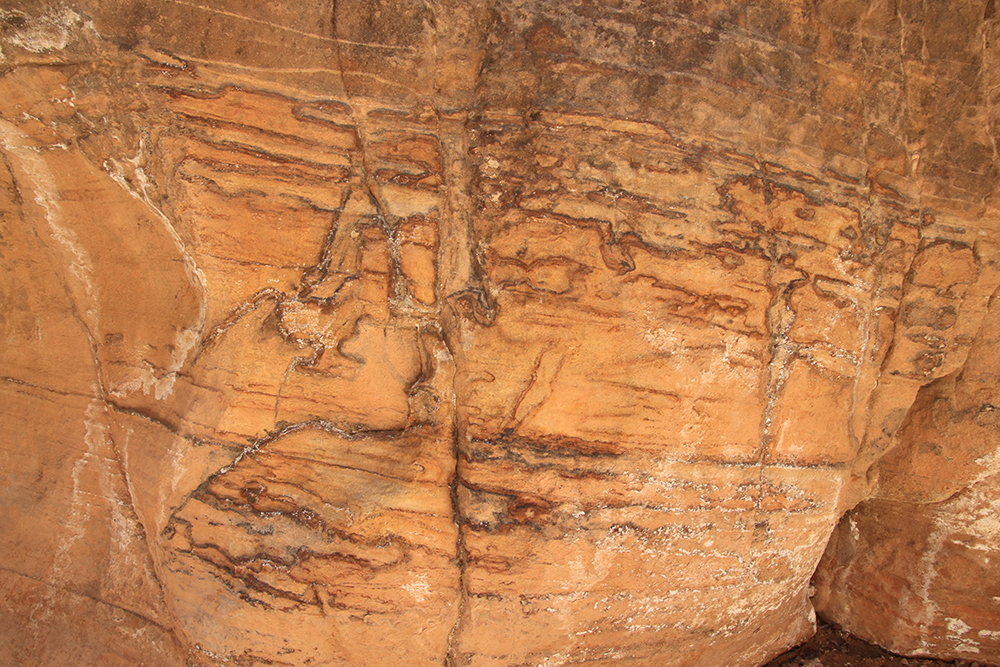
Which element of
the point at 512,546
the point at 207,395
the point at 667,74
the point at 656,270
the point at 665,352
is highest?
the point at 667,74

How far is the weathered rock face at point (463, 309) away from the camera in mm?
1712

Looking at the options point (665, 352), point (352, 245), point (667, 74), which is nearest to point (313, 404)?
point (352, 245)

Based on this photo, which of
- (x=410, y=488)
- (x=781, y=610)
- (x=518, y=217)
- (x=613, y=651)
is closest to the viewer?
(x=518, y=217)

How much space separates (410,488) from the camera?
1837 millimetres

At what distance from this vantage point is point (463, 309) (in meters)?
1.77

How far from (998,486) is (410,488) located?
2.13 metres

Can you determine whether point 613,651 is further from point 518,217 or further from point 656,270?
point 518,217

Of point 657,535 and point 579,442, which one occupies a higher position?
point 579,442

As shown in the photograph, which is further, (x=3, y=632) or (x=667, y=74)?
(x=3, y=632)

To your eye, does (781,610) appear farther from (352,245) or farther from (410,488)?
(352,245)

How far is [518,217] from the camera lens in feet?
5.66

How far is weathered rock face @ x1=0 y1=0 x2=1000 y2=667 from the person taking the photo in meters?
1.71

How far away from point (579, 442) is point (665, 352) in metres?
0.38

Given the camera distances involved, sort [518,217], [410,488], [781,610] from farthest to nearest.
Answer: [781,610] → [410,488] → [518,217]
